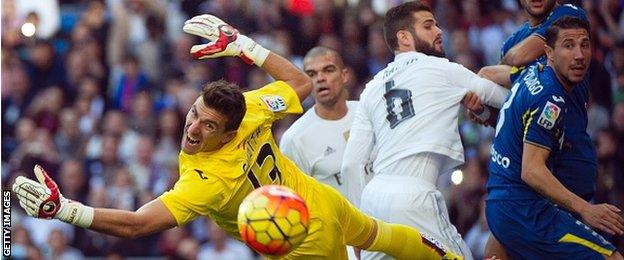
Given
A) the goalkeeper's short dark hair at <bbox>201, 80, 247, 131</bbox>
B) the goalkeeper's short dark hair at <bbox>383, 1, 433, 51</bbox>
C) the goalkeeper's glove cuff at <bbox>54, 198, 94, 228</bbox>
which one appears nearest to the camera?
the goalkeeper's glove cuff at <bbox>54, 198, 94, 228</bbox>

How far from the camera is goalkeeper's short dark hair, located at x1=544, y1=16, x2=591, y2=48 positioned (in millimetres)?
9180

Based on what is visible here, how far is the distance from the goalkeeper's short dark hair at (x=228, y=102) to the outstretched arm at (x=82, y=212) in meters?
0.71

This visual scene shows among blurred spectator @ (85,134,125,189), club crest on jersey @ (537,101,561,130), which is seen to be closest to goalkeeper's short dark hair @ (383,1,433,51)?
club crest on jersey @ (537,101,561,130)

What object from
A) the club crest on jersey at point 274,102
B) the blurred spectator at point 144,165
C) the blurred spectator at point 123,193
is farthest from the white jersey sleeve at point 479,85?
the blurred spectator at point 144,165

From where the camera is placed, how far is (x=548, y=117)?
8.93m

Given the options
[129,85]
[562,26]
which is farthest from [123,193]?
[562,26]

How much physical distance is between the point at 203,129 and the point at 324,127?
107 inches

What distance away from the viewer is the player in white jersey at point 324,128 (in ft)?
36.8

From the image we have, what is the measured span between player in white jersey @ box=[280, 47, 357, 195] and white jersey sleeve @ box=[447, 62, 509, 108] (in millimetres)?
1691

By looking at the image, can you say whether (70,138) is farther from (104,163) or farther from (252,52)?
(252,52)

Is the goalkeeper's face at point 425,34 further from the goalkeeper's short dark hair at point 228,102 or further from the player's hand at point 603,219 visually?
the player's hand at point 603,219

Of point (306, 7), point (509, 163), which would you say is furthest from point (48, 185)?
point (306, 7)

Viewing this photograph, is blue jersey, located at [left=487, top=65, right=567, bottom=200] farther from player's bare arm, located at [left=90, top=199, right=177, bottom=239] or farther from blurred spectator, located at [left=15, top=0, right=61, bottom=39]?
blurred spectator, located at [left=15, top=0, right=61, bottom=39]

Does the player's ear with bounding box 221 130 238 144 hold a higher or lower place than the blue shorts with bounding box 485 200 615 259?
higher
